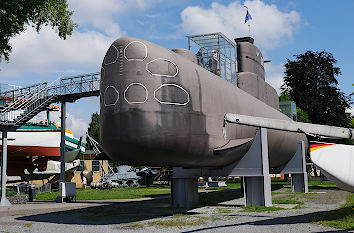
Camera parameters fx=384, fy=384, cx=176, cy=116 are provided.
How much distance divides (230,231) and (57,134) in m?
27.9

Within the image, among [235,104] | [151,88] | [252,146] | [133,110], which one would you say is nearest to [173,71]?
[151,88]

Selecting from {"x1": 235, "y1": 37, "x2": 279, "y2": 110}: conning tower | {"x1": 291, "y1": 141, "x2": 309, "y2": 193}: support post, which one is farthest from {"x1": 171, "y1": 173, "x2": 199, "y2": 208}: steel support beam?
{"x1": 291, "y1": 141, "x2": 309, "y2": 193}: support post

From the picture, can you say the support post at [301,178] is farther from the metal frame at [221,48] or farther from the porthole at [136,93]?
the porthole at [136,93]

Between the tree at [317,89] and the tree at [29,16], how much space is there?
33.9 meters

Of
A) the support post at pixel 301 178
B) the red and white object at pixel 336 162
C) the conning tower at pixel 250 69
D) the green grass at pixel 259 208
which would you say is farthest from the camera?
the support post at pixel 301 178

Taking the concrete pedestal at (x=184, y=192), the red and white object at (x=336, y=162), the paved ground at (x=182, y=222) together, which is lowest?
the paved ground at (x=182, y=222)

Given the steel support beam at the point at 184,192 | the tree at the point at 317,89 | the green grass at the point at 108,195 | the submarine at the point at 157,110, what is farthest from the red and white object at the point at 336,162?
the tree at the point at 317,89

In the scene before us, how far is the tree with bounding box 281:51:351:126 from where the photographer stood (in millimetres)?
43438

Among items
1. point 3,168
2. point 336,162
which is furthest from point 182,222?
point 3,168

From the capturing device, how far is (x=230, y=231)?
10.1m

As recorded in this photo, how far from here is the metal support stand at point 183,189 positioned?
16969mm

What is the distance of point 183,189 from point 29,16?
392 inches

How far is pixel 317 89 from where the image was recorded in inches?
1788

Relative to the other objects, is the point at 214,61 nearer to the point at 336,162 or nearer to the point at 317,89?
the point at 336,162
